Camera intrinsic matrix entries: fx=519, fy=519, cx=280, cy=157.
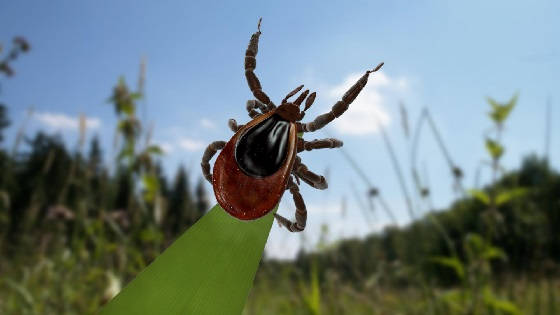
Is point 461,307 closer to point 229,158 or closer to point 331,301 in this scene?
point 331,301

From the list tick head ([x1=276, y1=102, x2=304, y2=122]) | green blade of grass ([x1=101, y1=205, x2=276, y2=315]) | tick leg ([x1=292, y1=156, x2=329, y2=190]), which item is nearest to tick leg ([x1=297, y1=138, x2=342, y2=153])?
tick leg ([x1=292, y1=156, x2=329, y2=190])

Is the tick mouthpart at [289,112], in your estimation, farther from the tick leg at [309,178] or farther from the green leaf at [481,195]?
the green leaf at [481,195]

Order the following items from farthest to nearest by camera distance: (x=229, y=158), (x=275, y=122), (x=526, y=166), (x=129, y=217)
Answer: (x=526, y=166) < (x=129, y=217) < (x=275, y=122) < (x=229, y=158)

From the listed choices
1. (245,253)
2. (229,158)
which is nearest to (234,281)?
(245,253)

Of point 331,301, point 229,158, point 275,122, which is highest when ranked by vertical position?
point 275,122

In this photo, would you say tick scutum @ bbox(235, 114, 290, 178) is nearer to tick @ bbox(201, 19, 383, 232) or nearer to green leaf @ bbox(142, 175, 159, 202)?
tick @ bbox(201, 19, 383, 232)

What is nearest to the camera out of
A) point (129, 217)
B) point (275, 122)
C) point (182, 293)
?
point (182, 293)
